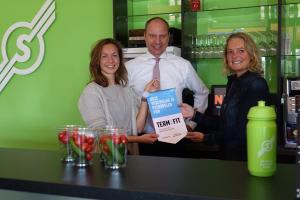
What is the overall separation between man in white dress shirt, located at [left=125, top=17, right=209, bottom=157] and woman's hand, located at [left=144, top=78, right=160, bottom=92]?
291 millimetres

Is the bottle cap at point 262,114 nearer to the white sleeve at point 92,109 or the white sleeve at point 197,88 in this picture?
the white sleeve at point 92,109

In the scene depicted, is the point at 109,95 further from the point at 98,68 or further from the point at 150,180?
the point at 150,180

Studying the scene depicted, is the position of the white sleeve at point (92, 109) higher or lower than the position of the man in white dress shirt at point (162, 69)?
lower

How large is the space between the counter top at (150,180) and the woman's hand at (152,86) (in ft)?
4.03

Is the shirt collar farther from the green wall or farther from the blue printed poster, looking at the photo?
the green wall

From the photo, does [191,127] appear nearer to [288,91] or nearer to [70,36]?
[288,91]

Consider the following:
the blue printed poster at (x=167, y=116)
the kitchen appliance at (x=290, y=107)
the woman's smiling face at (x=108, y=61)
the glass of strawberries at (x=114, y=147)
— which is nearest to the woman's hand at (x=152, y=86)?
the blue printed poster at (x=167, y=116)

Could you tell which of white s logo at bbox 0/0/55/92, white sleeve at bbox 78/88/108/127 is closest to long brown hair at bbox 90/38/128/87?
white sleeve at bbox 78/88/108/127

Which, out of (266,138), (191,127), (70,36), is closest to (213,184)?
(266,138)

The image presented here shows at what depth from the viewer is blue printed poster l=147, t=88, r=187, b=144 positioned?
9.89 ft

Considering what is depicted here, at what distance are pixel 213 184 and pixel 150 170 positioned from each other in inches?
13.2

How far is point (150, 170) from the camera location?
1.71m

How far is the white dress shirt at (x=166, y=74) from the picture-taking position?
3.48 metres

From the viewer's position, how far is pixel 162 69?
11.5 ft
